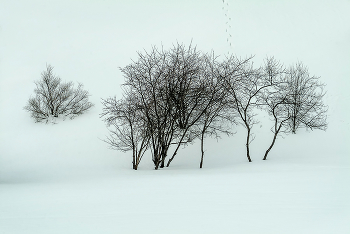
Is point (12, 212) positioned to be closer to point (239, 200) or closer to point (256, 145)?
point (239, 200)

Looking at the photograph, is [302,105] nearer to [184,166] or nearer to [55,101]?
[184,166]

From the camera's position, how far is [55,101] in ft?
71.3

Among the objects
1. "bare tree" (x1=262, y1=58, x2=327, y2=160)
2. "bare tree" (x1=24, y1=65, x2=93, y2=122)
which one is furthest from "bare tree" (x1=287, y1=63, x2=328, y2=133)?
"bare tree" (x1=24, y1=65, x2=93, y2=122)

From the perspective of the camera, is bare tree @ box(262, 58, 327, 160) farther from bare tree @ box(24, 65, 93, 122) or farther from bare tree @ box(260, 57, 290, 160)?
bare tree @ box(24, 65, 93, 122)

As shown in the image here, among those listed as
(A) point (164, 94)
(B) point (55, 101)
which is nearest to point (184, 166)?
(A) point (164, 94)

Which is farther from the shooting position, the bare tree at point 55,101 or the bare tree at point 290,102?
the bare tree at point 55,101

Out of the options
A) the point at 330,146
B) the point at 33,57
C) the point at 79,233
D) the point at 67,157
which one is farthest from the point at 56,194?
the point at 33,57

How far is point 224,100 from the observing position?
12.9 metres

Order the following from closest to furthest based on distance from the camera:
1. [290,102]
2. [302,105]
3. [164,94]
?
1. [164,94]
2. [290,102]
3. [302,105]

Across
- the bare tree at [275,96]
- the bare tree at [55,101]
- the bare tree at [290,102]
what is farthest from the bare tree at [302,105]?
the bare tree at [55,101]

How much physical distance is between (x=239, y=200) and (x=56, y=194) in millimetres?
3574

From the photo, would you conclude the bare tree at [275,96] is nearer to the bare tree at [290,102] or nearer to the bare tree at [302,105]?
the bare tree at [290,102]

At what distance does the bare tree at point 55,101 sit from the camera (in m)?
21.3

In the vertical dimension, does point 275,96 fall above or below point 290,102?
above
